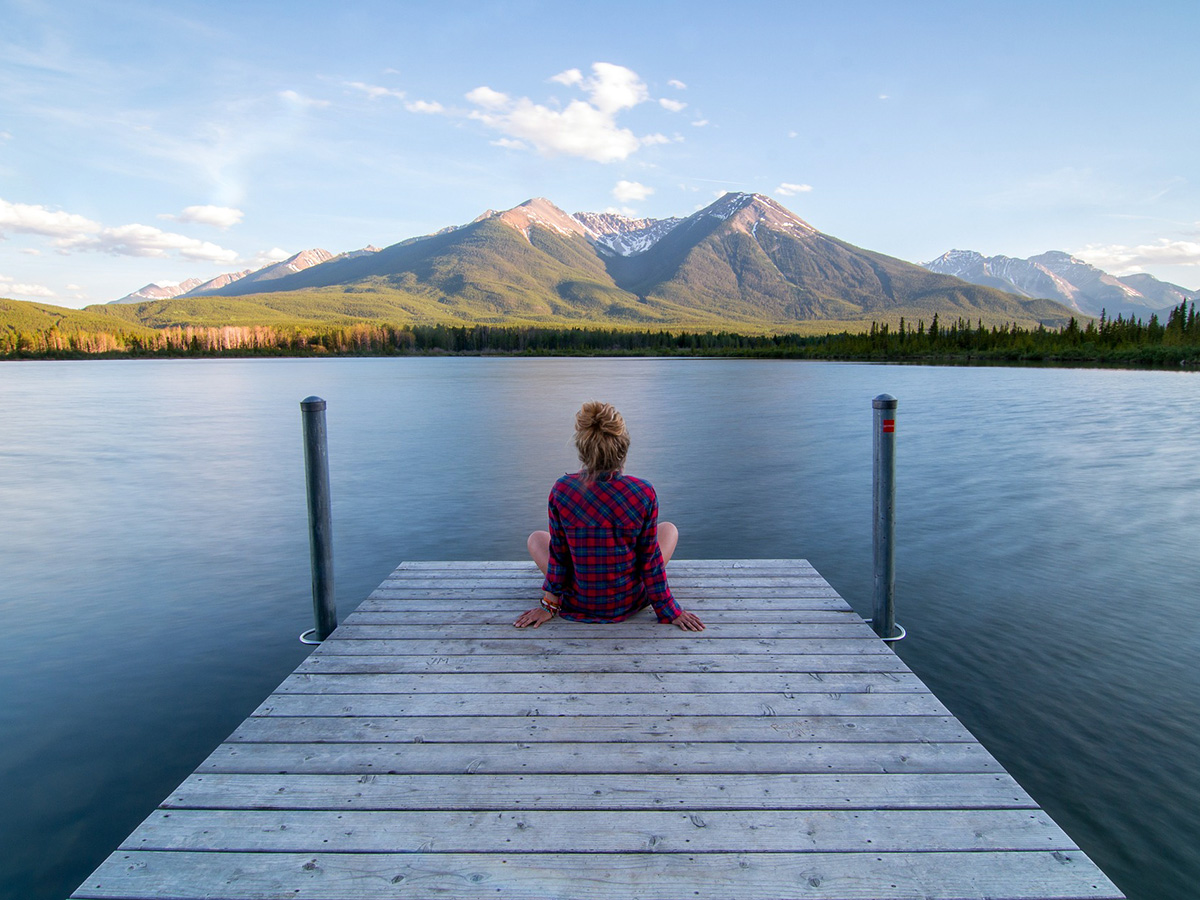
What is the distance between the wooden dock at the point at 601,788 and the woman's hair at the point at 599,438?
129 centimetres

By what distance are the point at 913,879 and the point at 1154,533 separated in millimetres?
13128

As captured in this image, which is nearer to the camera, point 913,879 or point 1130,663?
point 913,879

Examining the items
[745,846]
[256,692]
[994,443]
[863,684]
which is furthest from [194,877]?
[994,443]

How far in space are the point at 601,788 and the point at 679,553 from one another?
8566 millimetres

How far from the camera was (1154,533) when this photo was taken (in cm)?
1273

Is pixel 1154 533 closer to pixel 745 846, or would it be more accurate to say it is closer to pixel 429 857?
pixel 745 846

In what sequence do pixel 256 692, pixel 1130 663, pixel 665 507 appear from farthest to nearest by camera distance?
pixel 665 507, pixel 1130 663, pixel 256 692

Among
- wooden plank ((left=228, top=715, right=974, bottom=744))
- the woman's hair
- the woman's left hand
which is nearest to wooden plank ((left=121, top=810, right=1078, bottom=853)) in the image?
wooden plank ((left=228, top=715, right=974, bottom=744))

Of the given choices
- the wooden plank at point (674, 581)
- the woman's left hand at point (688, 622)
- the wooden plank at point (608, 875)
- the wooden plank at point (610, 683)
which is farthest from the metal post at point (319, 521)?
the wooden plank at point (608, 875)

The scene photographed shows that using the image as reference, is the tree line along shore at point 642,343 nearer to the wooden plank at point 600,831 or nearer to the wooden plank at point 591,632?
the wooden plank at point 591,632

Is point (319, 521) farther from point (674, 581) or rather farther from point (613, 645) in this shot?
point (674, 581)

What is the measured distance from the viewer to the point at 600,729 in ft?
12.9

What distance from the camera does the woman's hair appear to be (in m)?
4.86

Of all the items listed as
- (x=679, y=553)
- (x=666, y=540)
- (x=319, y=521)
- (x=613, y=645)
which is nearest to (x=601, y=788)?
(x=613, y=645)
